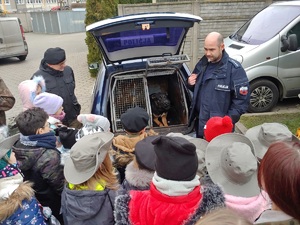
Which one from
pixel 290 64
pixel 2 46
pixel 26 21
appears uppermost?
pixel 290 64

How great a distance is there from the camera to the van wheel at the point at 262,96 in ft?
18.7

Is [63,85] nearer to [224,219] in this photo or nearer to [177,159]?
[177,159]

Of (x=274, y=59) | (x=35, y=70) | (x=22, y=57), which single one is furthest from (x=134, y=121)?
(x=22, y=57)

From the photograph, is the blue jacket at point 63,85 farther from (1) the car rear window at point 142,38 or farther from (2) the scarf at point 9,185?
(2) the scarf at point 9,185

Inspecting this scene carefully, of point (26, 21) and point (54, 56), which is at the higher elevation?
point (54, 56)

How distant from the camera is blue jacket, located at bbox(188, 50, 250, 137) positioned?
314 cm

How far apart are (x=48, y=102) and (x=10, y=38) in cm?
1065

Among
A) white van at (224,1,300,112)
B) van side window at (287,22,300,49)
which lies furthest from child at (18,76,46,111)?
van side window at (287,22,300,49)

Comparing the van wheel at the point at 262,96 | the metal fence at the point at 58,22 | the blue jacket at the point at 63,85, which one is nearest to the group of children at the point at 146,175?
the blue jacket at the point at 63,85

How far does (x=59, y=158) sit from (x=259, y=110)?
4.53 m

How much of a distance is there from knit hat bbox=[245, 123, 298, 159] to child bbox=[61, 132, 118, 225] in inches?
47.1

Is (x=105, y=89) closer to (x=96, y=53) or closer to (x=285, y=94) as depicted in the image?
(x=285, y=94)

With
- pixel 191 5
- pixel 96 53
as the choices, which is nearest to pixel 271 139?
pixel 191 5

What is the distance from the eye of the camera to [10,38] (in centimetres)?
1203
